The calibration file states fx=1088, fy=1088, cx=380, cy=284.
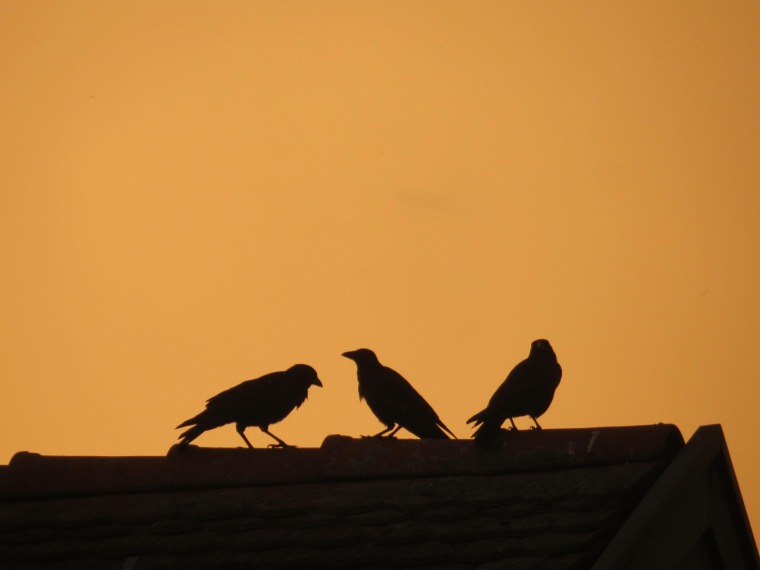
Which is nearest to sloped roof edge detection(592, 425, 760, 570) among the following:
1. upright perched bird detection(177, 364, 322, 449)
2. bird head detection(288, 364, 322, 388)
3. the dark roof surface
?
the dark roof surface

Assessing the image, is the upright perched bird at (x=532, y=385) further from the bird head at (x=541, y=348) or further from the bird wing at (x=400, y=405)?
the bird wing at (x=400, y=405)

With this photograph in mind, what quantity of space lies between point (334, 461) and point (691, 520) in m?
1.68

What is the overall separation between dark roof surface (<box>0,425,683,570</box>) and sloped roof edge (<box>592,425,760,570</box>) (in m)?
0.11

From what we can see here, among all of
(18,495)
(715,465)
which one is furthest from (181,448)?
(715,465)

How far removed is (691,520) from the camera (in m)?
4.15

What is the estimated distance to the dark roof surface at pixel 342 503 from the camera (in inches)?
154

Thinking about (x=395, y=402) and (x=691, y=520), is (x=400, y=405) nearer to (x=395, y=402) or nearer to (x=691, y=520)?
(x=395, y=402)

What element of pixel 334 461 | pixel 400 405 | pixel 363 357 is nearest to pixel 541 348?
pixel 400 405

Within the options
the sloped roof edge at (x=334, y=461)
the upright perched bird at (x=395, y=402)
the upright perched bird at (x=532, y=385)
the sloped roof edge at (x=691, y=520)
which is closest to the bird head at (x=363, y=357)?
the upright perched bird at (x=395, y=402)

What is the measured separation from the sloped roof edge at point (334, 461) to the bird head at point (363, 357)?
3815 mm

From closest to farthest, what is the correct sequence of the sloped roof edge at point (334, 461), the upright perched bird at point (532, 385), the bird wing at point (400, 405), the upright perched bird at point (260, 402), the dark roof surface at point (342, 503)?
the dark roof surface at point (342, 503) < the sloped roof edge at point (334, 461) < the upright perched bird at point (532, 385) < the upright perched bird at point (260, 402) < the bird wing at point (400, 405)

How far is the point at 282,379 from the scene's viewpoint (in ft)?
28.3

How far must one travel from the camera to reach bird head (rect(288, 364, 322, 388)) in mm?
8977

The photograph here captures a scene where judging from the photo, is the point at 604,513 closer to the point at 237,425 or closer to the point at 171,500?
the point at 171,500
